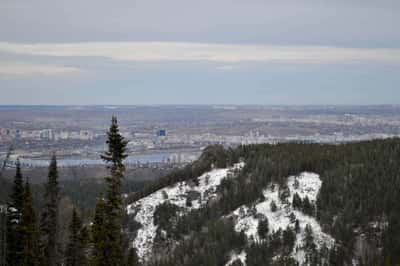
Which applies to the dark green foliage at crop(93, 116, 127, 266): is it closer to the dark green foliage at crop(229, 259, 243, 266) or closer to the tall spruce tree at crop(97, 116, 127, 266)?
the tall spruce tree at crop(97, 116, 127, 266)

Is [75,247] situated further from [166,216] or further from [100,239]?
[166,216]

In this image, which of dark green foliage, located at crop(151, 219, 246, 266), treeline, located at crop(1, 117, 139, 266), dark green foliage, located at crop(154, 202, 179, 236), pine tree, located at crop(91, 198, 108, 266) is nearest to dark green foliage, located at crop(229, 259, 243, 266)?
dark green foliage, located at crop(151, 219, 246, 266)

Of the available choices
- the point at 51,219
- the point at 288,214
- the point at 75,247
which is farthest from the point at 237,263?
the point at 51,219

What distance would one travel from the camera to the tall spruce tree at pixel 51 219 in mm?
39500

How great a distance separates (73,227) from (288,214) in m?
40.6

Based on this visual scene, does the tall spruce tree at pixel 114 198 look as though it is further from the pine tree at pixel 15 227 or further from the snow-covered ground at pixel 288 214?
the snow-covered ground at pixel 288 214

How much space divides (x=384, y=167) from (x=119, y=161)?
212 ft

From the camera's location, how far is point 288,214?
7675cm

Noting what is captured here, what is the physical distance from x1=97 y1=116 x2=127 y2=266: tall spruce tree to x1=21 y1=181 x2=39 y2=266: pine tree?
9.68 m

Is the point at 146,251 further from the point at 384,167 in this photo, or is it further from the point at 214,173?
the point at 384,167

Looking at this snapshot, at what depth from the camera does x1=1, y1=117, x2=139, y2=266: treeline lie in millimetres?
26719

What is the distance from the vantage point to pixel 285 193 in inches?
3201

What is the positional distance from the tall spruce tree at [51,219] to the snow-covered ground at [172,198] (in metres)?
40.9

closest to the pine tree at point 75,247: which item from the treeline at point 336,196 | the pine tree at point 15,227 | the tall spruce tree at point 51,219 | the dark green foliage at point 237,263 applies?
the tall spruce tree at point 51,219
